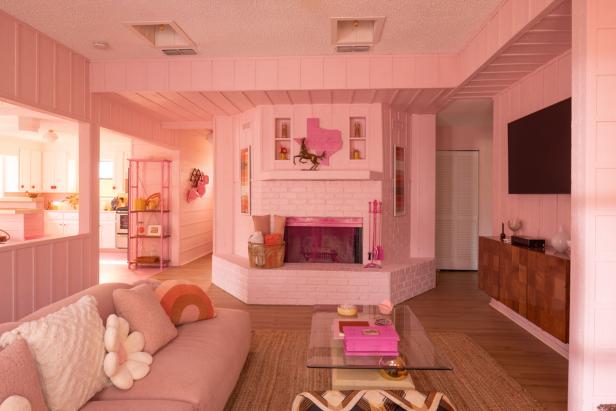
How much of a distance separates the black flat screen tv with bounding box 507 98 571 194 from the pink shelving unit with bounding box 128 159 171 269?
220 inches

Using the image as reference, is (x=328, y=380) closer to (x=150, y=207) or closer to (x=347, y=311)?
(x=347, y=311)

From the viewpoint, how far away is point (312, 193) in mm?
5152

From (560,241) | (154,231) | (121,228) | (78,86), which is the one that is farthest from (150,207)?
(560,241)

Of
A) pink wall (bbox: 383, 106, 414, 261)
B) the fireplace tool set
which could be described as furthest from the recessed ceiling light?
the fireplace tool set

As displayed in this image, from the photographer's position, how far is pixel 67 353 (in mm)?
1617

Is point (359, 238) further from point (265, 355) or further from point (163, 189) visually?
point (163, 189)

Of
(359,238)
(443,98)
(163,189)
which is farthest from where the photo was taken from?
(163,189)

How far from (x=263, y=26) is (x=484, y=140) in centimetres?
470

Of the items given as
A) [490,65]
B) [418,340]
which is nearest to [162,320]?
[418,340]

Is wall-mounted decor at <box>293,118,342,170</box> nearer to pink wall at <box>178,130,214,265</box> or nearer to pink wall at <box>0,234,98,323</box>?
pink wall at <box>0,234,98,323</box>

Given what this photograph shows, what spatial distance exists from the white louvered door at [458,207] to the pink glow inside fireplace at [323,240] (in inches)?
92.0

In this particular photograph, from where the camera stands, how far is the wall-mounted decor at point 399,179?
538cm

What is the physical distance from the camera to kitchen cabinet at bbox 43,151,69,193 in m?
8.56

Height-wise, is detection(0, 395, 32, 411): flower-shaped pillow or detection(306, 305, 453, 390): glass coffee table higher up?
detection(0, 395, 32, 411): flower-shaped pillow
